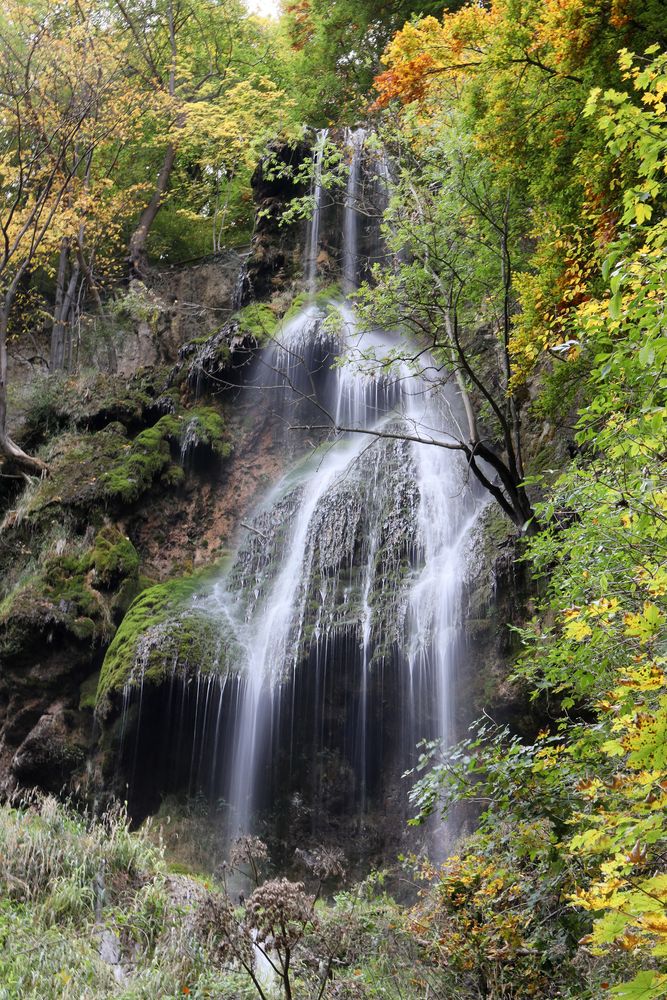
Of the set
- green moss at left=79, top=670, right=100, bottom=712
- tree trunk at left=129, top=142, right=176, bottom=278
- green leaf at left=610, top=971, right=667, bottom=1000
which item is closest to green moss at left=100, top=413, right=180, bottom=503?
green moss at left=79, top=670, right=100, bottom=712

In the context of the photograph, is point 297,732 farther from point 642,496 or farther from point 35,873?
point 642,496

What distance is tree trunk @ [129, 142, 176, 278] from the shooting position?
18703 millimetres

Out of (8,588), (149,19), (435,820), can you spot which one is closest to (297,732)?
(435,820)

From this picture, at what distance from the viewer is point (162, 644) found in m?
9.98

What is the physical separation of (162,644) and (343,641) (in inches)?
99.4

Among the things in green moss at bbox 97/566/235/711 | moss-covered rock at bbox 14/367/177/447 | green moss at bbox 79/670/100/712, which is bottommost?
green moss at bbox 79/670/100/712

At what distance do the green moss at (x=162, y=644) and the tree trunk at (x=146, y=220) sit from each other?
35.5ft

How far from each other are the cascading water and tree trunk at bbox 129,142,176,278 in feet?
33.4

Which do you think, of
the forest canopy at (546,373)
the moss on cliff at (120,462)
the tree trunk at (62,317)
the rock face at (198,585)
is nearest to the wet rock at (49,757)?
the rock face at (198,585)

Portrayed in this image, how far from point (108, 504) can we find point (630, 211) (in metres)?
11.1

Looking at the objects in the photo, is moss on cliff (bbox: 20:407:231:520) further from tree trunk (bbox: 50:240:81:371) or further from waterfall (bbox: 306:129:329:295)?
tree trunk (bbox: 50:240:81:371)

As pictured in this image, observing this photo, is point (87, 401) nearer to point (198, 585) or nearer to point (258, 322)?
point (258, 322)

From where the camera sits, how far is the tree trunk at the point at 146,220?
61.4 ft

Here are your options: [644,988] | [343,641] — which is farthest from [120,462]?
[644,988]
